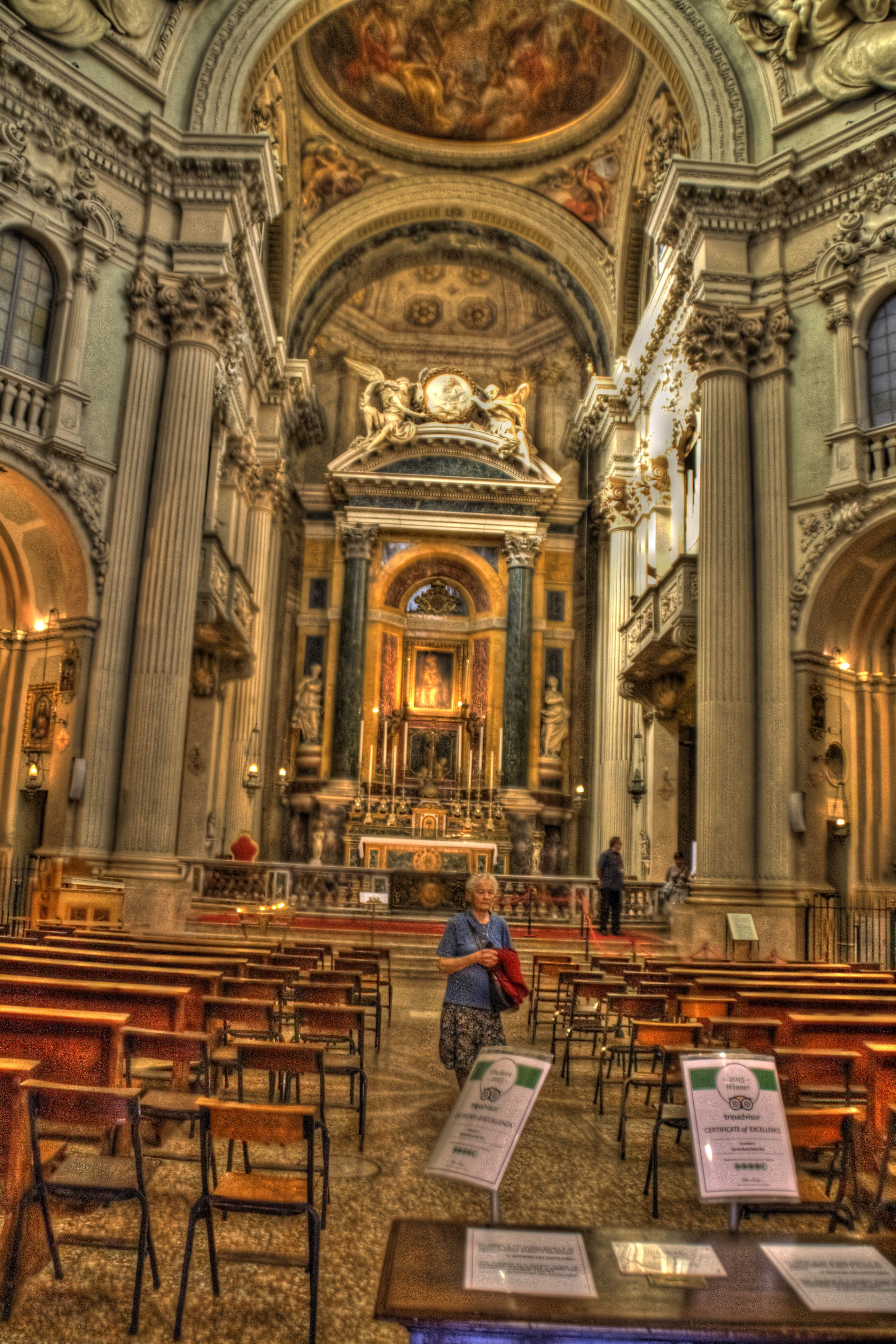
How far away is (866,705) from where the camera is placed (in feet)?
54.5

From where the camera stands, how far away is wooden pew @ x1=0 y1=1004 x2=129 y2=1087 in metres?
4.97

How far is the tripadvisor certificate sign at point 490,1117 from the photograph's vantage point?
334cm

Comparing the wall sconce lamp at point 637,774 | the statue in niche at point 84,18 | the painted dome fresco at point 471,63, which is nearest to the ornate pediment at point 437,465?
the painted dome fresco at point 471,63

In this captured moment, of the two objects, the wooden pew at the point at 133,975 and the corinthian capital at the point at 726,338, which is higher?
the corinthian capital at the point at 726,338

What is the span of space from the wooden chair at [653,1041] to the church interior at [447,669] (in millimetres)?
107

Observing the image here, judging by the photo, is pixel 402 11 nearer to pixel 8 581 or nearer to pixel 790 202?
pixel 790 202

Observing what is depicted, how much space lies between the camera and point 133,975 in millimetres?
6770

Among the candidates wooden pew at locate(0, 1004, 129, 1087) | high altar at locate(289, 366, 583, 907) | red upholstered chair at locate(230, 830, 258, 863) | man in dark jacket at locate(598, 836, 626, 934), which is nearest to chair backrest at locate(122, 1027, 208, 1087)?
wooden pew at locate(0, 1004, 129, 1087)

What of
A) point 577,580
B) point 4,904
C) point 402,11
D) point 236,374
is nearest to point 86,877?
point 4,904

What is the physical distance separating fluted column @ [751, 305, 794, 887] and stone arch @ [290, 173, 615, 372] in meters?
10.5

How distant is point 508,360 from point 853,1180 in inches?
1196

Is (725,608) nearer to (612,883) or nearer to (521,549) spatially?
(612,883)

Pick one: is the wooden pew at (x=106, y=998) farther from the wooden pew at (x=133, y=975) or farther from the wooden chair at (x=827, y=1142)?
the wooden chair at (x=827, y=1142)

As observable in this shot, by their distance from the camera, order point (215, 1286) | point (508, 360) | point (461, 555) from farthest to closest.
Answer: point (508, 360) < point (461, 555) < point (215, 1286)
